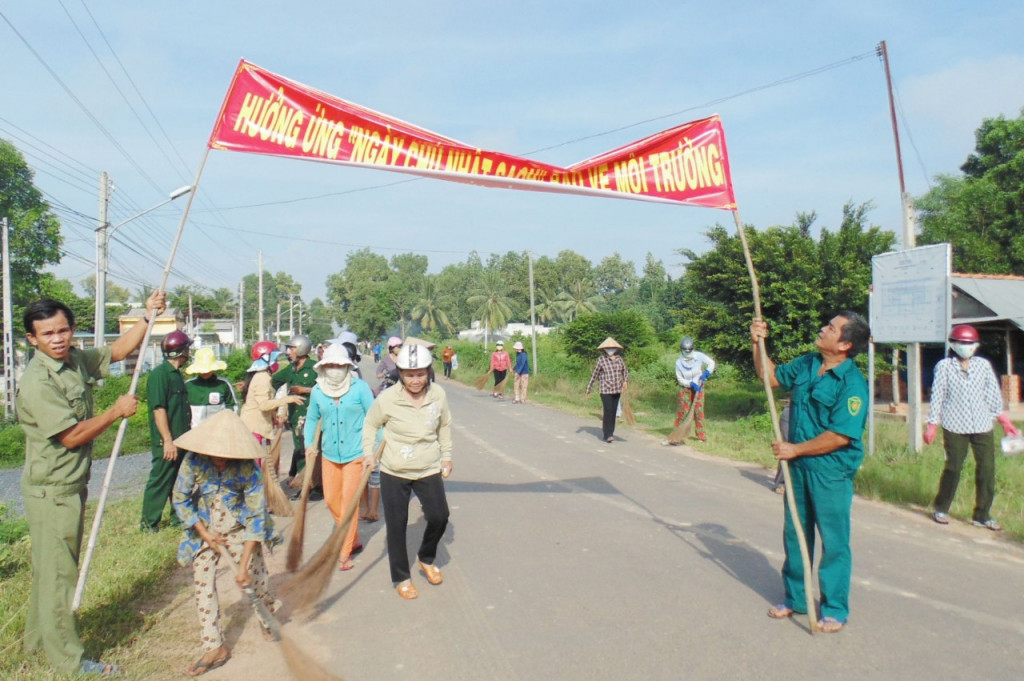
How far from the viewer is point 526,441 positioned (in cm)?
1325

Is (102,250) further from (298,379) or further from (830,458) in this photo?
(830,458)

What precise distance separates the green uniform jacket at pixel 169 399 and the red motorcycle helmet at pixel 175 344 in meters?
0.10

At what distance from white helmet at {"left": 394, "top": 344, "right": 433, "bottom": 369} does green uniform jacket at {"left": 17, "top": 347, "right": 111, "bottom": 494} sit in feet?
6.30

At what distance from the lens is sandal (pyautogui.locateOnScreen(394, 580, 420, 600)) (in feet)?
17.1

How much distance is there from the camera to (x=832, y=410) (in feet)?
14.8

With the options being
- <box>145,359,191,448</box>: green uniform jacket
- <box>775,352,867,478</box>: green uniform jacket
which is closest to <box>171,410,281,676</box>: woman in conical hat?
<box>145,359,191,448</box>: green uniform jacket

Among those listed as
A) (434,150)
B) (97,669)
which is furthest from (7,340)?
(97,669)

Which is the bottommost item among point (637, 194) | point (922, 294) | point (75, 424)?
point (75, 424)

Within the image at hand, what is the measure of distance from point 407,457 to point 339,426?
1.09 metres

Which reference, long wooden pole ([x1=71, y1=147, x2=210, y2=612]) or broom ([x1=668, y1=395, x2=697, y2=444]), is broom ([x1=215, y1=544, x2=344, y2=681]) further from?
Result: broom ([x1=668, y1=395, x2=697, y2=444])

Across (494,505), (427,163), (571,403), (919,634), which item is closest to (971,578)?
(919,634)

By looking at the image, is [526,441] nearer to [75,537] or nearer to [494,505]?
[494,505]

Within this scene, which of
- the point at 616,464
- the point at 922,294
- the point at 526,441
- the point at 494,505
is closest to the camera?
the point at 494,505

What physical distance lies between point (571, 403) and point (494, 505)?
13.5 meters
